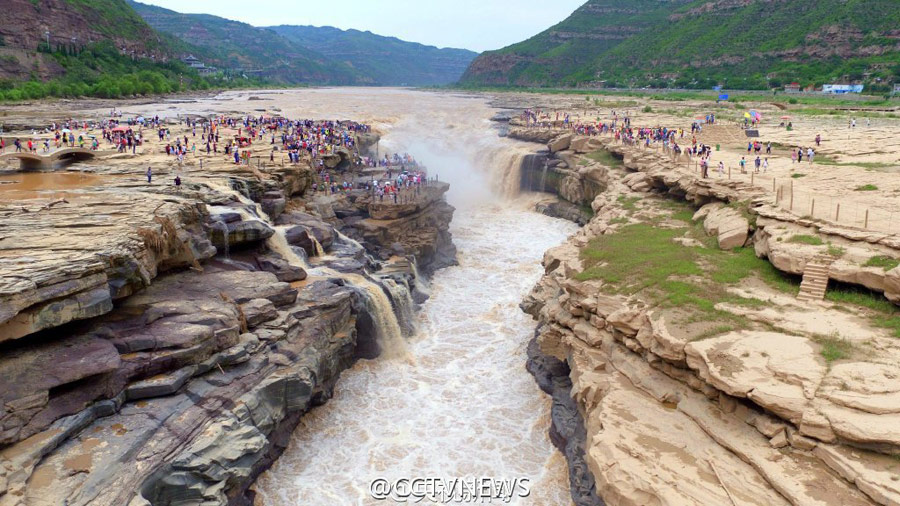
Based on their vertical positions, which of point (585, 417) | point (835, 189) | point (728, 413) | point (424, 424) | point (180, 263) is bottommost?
point (424, 424)

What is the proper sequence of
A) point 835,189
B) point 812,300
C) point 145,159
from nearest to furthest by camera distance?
1. point 812,300
2. point 835,189
3. point 145,159

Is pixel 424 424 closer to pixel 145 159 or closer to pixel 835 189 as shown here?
pixel 835 189

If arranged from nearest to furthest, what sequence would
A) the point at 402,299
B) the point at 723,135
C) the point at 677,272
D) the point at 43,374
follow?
the point at 43,374, the point at 677,272, the point at 402,299, the point at 723,135

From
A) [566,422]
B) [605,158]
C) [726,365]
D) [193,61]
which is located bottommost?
[566,422]

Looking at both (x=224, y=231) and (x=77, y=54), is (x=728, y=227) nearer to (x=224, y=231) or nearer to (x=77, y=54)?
(x=224, y=231)

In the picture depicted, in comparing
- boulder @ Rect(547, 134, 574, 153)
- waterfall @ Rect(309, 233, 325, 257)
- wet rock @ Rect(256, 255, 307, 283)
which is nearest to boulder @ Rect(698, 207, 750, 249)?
wet rock @ Rect(256, 255, 307, 283)

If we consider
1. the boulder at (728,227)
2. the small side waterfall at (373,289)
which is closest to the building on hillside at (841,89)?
the boulder at (728,227)

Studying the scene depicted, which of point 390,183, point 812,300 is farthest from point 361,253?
point 812,300

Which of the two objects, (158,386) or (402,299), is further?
(402,299)

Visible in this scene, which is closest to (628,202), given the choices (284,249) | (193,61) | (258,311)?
(284,249)
